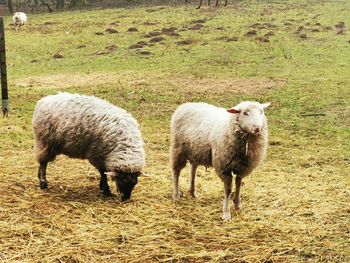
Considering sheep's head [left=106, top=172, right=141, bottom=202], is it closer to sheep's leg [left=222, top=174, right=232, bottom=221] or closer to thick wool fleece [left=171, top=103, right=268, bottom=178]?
thick wool fleece [left=171, top=103, right=268, bottom=178]

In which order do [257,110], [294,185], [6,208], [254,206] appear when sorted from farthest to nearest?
[294,185] < [254,206] < [6,208] < [257,110]

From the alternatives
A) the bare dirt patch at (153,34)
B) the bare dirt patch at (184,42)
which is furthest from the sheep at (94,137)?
the bare dirt patch at (153,34)

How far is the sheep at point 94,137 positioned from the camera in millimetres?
7656

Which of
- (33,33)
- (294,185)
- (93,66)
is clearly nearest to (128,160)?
(294,185)

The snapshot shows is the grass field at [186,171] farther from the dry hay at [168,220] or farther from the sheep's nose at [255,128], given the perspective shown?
the sheep's nose at [255,128]

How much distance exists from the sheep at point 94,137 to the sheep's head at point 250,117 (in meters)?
1.74

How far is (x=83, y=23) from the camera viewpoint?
3594 cm

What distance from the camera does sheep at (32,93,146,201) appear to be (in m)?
7.66

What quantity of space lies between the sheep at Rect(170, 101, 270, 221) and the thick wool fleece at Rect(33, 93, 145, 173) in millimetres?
671

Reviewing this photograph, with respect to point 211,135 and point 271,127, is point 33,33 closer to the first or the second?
point 271,127

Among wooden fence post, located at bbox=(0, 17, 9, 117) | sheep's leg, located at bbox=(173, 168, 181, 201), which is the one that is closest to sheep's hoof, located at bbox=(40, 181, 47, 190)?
sheep's leg, located at bbox=(173, 168, 181, 201)

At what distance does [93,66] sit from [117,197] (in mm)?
14514

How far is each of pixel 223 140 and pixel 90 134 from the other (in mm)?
2086

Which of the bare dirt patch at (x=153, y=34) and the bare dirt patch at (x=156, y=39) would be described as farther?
the bare dirt patch at (x=153, y=34)
